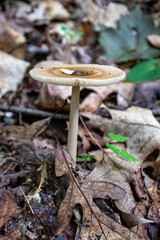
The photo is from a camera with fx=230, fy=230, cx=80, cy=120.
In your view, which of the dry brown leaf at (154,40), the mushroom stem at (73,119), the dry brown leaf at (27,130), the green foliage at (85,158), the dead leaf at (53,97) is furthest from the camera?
the dry brown leaf at (154,40)

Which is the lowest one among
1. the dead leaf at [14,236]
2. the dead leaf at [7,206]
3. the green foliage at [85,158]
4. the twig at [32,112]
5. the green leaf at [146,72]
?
the twig at [32,112]

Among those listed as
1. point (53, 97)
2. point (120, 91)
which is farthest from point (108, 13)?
point (53, 97)

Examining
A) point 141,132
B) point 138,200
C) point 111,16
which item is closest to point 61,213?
point 138,200

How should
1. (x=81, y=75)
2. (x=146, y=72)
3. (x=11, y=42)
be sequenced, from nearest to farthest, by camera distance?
(x=81, y=75), (x=146, y=72), (x=11, y=42)

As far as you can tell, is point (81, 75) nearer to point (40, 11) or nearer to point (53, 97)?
point (53, 97)

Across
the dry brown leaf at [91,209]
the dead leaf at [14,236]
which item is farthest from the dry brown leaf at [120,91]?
the dead leaf at [14,236]

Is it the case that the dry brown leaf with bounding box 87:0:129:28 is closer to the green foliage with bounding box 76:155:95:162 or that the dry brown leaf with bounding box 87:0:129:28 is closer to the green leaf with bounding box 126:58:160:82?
the green leaf with bounding box 126:58:160:82

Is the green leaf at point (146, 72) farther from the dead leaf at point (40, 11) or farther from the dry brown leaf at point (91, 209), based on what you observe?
the dead leaf at point (40, 11)
